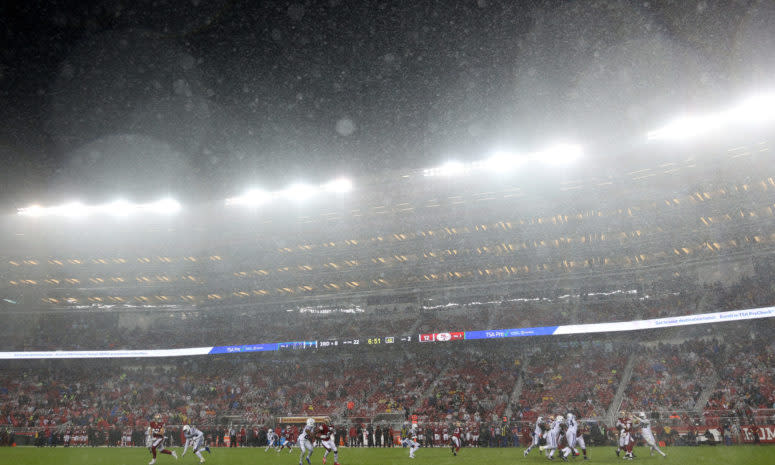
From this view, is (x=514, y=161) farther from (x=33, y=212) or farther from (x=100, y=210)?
(x=33, y=212)

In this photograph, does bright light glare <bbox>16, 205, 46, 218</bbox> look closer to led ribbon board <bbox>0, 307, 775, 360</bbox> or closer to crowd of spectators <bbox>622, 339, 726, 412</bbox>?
led ribbon board <bbox>0, 307, 775, 360</bbox>

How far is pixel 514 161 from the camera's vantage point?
3206 centimetres

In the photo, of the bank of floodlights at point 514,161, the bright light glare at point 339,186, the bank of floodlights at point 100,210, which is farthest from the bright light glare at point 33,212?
the bank of floodlights at point 514,161

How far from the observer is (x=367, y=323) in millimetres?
45062

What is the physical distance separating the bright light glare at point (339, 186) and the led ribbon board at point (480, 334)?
478 inches

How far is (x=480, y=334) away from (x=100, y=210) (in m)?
28.2

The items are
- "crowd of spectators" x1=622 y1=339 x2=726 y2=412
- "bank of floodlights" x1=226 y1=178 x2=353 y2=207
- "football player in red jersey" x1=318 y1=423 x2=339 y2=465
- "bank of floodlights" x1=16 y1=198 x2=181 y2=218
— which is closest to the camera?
"football player in red jersey" x1=318 y1=423 x2=339 y2=465

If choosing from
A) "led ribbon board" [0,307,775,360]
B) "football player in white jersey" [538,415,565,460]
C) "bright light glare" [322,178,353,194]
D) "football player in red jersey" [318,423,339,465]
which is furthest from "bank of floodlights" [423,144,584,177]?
"football player in red jersey" [318,423,339,465]

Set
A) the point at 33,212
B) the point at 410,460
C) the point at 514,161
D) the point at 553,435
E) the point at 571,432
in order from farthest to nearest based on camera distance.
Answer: the point at 33,212 < the point at 514,161 < the point at 410,460 < the point at 553,435 < the point at 571,432

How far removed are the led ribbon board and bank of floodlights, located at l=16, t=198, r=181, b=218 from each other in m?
11.7

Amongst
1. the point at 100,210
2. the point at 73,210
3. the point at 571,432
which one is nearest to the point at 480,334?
the point at 571,432

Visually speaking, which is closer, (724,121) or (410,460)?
(410,460)

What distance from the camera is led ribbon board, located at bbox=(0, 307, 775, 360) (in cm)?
3166

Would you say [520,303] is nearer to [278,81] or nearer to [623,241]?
[623,241]
